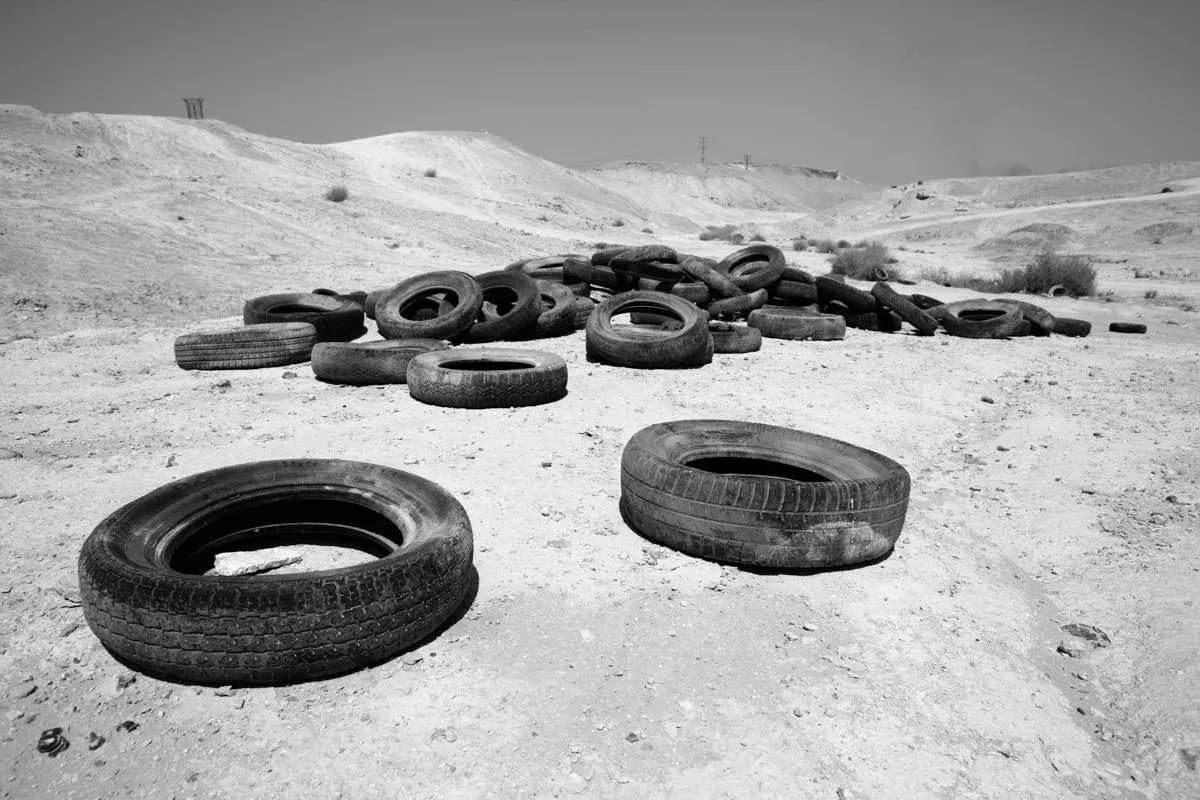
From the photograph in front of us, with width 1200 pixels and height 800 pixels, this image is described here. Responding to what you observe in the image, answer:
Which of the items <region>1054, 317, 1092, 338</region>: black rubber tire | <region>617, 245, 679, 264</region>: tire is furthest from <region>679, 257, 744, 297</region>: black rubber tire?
<region>1054, 317, 1092, 338</region>: black rubber tire

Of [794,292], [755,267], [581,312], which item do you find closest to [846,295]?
[794,292]

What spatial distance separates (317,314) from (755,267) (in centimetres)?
829

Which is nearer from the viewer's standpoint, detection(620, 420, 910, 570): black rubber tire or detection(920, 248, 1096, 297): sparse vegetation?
detection(620, 420, 910, 570): black rubber tire

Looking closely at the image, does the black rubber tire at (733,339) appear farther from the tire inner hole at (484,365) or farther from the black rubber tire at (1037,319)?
the black rubber tire at (1037,319)

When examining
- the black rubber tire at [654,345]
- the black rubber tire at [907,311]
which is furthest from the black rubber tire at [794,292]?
the black rubber tire at [654,345]

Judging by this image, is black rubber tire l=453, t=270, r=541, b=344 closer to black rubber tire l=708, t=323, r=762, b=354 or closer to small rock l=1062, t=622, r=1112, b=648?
black rubber tire l=708, t=323, r=762, b=354

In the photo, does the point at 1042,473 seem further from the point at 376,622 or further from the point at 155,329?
the point at 155,329

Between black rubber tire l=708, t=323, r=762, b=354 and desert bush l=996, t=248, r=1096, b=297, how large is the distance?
12.7m

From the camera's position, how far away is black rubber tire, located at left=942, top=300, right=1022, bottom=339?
12.1 metres

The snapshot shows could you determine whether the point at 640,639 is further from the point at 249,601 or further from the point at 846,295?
the point at 846,295

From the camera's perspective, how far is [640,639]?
10.9ft

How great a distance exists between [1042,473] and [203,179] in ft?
79.1

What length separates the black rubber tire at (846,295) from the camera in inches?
494

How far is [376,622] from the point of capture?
2.94 m
